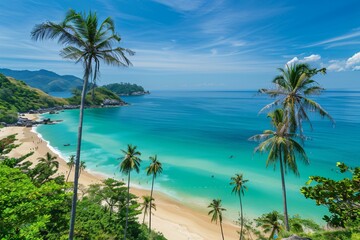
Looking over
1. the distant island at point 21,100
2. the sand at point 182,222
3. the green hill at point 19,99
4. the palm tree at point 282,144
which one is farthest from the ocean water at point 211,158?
the green hill at point 19,99

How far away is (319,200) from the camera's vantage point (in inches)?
345

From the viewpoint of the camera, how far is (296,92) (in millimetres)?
14805

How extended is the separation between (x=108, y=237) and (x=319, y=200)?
2226 cm

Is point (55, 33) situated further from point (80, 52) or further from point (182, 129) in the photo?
point (182, 129)

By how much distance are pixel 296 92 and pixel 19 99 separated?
7573 inches

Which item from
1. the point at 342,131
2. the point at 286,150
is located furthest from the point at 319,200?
the point at 342,131

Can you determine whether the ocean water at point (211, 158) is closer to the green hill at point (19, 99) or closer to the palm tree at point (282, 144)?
the palm tree at point (282, 144)

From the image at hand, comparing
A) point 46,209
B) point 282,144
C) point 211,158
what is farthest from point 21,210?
point 211,158

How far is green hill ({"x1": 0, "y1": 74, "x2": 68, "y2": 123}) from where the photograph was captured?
464 ft

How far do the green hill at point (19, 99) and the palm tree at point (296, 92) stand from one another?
140 m

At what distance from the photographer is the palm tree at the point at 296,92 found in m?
14.4

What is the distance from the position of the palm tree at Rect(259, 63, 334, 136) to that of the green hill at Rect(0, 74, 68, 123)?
140 meters

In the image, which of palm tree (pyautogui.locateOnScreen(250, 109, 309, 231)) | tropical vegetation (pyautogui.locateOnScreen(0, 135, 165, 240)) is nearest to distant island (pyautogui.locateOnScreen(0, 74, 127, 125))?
tropical vegetation (pyautogui.locateOnScreen(0, 135, 165, 240))

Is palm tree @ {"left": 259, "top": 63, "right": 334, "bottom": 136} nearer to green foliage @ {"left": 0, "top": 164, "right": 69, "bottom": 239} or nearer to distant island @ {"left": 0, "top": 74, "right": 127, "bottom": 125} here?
green foliage @ {"left": 0, "top": 164, "right": 69, "bottom": 239}
